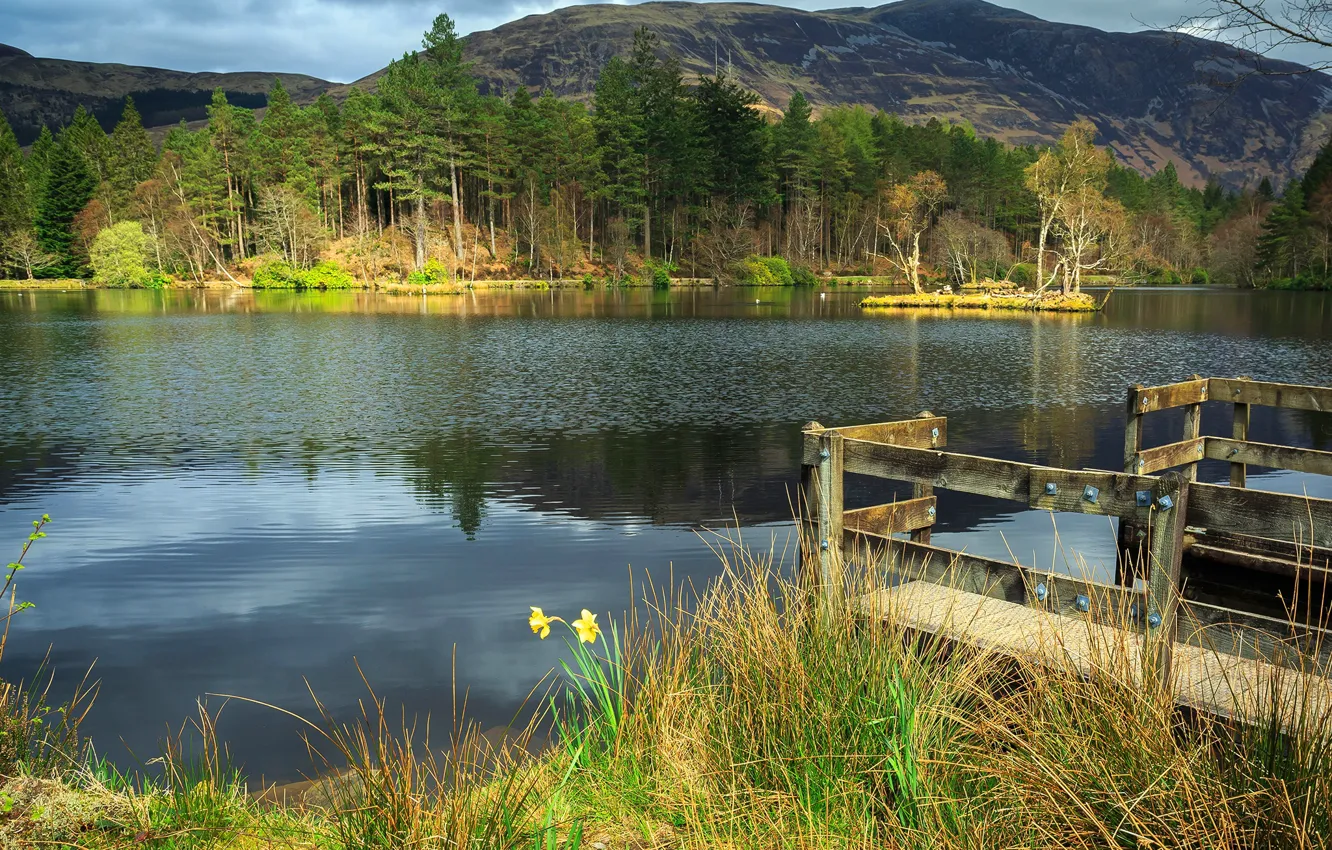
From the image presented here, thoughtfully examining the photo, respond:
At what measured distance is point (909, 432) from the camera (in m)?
6.77

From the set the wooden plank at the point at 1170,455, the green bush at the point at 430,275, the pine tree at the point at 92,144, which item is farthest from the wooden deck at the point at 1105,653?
the pine tree at the point at 92,144

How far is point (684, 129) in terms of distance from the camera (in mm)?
91750

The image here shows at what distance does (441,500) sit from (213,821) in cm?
858

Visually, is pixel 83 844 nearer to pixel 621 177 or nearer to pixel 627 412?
pixel 627 412

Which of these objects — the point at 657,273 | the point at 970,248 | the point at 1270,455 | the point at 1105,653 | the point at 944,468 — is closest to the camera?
the point at 1105,653

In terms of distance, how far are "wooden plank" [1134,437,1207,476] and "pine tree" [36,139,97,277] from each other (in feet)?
341

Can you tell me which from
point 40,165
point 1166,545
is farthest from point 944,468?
point 40,165

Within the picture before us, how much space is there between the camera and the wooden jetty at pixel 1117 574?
3.94 metres

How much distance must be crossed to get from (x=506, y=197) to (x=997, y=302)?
46724 millimetres

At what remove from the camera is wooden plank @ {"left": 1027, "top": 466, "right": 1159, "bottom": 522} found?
460cm

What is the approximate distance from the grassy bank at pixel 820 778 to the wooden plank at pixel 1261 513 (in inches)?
43.3

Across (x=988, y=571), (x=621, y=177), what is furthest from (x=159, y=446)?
(x=621, y=177)

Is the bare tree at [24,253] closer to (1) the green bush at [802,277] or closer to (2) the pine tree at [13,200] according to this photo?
(2) the pine tree at [13,200]

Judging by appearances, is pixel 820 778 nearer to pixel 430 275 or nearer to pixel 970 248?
pixel 430 275
